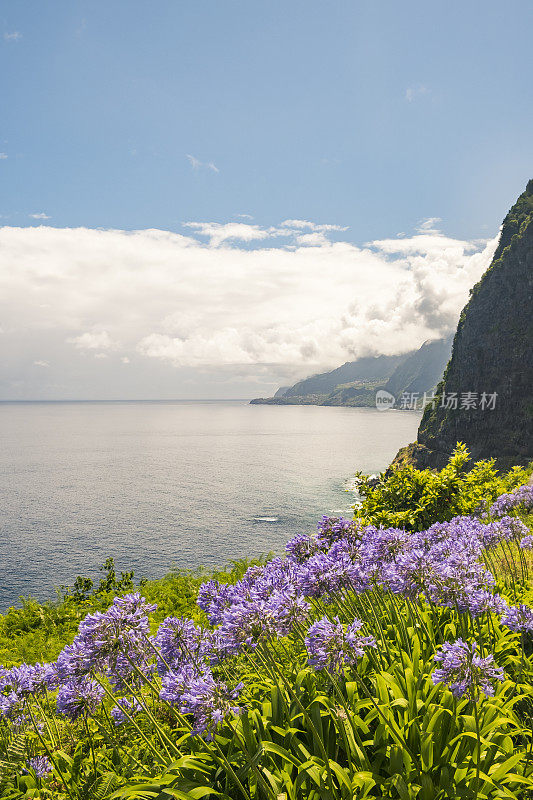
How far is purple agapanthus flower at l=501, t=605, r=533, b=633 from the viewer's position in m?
4.90

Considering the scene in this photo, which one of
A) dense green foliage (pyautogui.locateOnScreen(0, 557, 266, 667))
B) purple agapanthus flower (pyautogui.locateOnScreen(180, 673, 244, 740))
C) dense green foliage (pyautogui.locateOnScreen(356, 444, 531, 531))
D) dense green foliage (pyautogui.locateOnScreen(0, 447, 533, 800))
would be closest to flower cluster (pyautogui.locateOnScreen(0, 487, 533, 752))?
purple agapanthus flower (pyautogui.locateOnScreen(180, 673, 244, 740))

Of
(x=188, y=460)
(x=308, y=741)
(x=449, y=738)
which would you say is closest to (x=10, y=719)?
(x=308, y=741)

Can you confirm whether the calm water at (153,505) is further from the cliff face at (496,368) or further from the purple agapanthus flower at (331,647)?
the purple agapanthus flower at (331,647)

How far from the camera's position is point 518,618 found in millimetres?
5059

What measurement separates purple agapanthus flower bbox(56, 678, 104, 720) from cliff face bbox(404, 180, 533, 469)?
94551 millimetres

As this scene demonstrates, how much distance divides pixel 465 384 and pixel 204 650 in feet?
389

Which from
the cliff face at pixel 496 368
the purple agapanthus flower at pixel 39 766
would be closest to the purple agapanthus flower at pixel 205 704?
the purple agapanthus flower at pixel 39 766

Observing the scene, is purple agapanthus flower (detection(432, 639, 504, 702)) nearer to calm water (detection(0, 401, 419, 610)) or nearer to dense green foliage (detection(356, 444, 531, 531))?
dense green foliage (detection(356, 444, 531, 531))

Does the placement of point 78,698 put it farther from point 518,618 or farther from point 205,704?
point 518,618

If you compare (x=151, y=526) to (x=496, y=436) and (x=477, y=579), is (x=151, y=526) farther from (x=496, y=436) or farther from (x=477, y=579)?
(x=496, y=436)

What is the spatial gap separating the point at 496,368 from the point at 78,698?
11689 cm

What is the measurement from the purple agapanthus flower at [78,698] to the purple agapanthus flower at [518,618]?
441 cm

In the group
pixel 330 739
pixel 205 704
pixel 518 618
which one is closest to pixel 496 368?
pixel 518 618

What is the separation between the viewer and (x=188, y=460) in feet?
427
